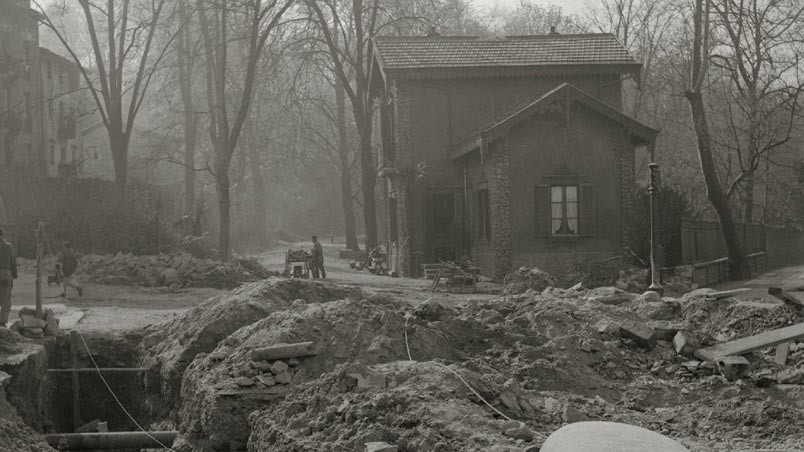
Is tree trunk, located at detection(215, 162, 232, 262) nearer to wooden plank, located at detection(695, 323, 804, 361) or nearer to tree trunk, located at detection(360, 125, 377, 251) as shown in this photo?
tree trunk, located at detection(360, 125, 377, 251)

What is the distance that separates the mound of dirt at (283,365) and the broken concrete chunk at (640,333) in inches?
93.0

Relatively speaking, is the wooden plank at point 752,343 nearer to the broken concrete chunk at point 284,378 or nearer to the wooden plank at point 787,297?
the wooden plank at point 787,297

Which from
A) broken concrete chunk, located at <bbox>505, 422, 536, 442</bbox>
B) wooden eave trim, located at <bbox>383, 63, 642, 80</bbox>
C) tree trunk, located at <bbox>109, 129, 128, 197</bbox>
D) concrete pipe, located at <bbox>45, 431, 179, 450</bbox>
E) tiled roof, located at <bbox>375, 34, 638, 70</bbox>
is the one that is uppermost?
tiled roof, located at <bbox>375, 34, 638, 70</bbox>

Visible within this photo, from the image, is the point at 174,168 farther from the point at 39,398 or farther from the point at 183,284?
the point at 39,398

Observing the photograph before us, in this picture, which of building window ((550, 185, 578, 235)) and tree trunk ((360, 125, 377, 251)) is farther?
tree trunk ((360, 125, 377, 251))

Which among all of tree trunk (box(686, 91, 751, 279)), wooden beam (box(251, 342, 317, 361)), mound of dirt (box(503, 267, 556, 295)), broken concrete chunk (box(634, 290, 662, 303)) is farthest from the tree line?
wooden beam (box(251, 342, 317, 361))

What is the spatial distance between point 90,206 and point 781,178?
106 feet

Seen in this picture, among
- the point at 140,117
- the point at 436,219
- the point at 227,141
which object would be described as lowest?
the point at 436,219

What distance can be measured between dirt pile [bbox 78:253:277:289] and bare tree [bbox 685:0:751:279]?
13.8 meters

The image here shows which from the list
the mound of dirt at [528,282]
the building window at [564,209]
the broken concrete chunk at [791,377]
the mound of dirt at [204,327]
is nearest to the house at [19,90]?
the building window at [564,209]

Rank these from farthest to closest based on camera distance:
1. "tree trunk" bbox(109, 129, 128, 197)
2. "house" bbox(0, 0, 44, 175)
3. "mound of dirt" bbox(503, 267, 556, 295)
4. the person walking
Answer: "house" bbox(0, 0, 44, 175), "tree trunk" bbox(109, 129, 128, 197), "mound of dirt" bbox(503, 267, 556, 295), the person walking

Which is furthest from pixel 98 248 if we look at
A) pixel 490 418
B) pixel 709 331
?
pixel 490 418

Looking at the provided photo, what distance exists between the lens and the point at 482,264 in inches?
1155

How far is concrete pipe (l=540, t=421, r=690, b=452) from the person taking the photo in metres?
5.87
